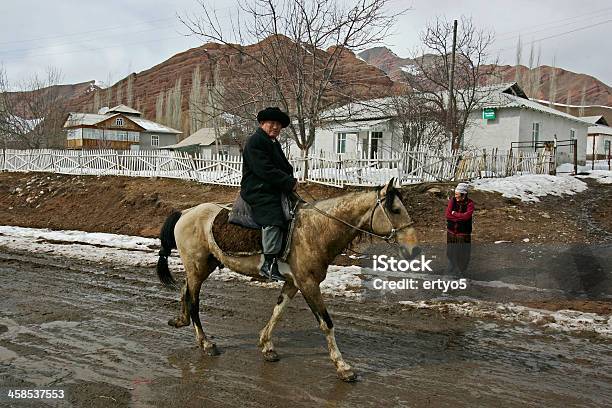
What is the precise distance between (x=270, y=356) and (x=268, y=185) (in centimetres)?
189

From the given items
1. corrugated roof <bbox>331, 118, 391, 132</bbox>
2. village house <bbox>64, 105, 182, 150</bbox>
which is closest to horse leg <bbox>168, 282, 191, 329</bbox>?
corrugated roof <bbox>331, 118, 391, 132</bbox>

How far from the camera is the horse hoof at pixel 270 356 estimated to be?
5266 millimetres

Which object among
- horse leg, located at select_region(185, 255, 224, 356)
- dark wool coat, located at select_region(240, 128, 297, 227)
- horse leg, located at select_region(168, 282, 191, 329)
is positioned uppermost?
dark wool coat, located at select_region(240, 128, 297, 227)

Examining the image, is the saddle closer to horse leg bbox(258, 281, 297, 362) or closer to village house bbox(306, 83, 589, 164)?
horse leg bbox(258, 281, 297, 362)

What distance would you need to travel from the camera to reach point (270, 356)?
529 centimetres

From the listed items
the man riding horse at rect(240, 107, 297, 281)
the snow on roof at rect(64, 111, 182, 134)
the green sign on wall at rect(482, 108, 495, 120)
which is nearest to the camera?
the man riding horse at rect(240, 107, 297, 281)

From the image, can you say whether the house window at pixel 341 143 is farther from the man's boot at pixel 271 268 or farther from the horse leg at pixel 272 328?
the man's boot at pixel 271 268

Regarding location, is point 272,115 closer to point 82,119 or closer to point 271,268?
point 271,268

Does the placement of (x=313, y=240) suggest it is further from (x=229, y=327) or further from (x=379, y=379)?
(x=229, y=327)

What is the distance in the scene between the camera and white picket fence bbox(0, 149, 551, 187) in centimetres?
1711

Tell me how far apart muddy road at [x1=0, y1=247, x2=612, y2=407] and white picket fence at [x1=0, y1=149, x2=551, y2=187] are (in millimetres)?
9795

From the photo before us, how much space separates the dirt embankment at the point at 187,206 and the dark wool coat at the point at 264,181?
7.77 metres

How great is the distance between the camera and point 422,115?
24391 mm

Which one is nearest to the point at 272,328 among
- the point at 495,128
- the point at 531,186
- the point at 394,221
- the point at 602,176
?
the point at 394,221
